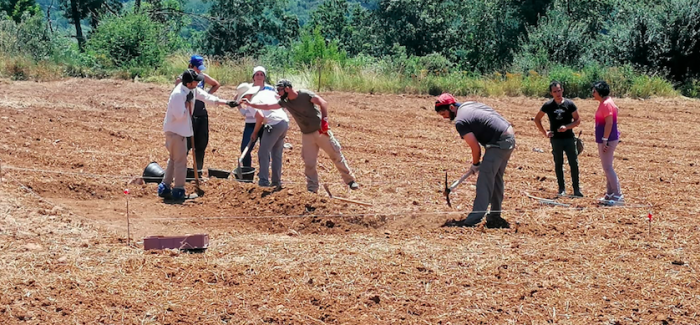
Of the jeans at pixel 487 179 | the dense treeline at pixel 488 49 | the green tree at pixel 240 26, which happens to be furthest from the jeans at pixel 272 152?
the green tree at pixel 240 26

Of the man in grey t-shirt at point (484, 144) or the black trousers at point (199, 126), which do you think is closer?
the man in grey t-shirt at point (484, 144)

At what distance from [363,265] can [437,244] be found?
113cm

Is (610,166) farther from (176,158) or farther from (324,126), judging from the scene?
(176,158)

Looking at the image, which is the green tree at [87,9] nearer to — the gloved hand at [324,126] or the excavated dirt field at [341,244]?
the excavated dirt field at [341,244]

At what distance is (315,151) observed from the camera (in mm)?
10031

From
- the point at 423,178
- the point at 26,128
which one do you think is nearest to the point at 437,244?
the point at 423,178

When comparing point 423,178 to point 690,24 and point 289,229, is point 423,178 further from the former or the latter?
point 690,24

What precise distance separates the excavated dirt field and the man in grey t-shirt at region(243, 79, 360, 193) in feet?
1.63

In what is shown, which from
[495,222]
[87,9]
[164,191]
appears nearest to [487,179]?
[495,222]

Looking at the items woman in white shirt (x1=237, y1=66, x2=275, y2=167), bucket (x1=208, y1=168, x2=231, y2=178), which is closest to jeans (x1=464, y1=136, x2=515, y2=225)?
woman in white shirt (x1=237, y1=66, x2=275, y2=167)

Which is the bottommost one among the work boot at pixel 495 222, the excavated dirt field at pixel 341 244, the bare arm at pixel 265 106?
the excavated dirt field at pixel 341 244

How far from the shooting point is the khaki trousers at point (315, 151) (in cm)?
987

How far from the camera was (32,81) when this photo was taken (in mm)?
21562

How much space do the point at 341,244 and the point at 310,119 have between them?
A: 2.49 metres
